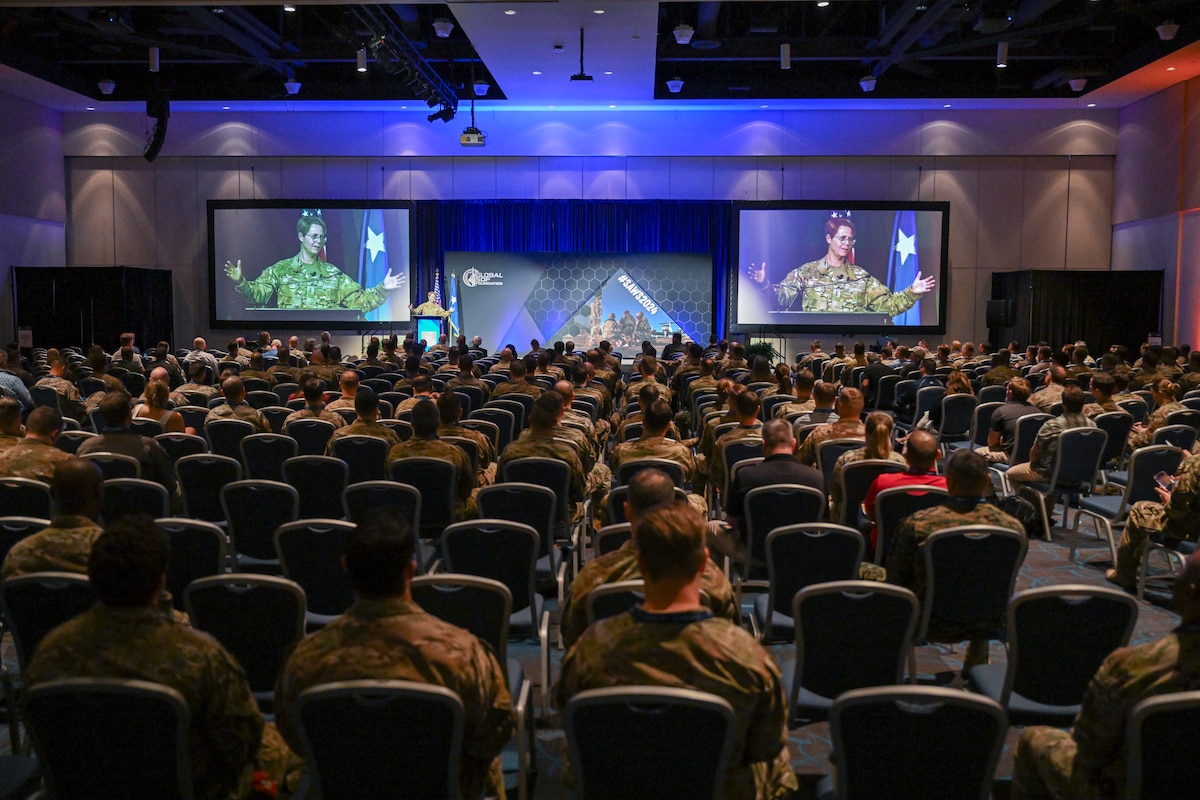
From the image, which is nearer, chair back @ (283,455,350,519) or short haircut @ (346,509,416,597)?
short haircut @ (346,509,416,597)

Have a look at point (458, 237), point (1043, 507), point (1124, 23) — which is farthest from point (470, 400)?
point (1124, 23)

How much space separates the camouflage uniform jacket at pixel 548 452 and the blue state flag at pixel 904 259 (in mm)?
17646

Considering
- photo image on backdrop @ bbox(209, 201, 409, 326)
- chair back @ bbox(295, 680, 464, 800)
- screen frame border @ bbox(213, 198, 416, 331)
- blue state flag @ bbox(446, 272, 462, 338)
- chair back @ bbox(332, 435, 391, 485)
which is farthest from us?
blue state flag @ bbox(446, 272, 462, 338)

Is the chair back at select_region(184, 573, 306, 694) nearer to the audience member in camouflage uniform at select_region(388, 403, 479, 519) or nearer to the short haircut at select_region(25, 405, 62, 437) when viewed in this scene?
the audience member in camouflage uniform at select_region(388, 403, 479, 519)

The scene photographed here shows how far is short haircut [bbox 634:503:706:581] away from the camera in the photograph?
2.82 meters

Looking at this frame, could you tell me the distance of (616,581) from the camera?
394 cm

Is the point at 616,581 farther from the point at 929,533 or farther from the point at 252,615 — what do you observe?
the point at 929,533

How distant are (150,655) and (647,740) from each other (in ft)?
4.54

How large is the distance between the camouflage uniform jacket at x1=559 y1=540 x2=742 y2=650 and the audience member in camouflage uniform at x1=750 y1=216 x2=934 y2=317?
1995 centimetres

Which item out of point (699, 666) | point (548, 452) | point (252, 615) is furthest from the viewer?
point (548, 452)

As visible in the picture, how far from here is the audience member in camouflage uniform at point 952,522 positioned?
466 centimetres

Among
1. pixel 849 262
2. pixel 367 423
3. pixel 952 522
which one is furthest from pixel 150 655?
pixel 849 262

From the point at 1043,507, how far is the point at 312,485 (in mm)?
5577

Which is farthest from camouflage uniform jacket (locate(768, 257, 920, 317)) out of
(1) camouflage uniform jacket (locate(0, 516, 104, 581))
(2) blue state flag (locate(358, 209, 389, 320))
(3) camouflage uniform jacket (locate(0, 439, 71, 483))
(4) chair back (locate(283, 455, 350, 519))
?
(1) camouflage uniform jacket (locate(0, 516, 104, 581))
